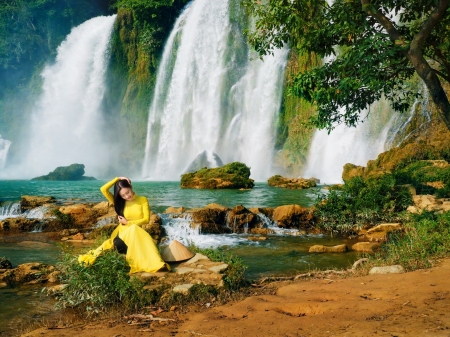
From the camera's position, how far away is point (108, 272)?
464 centimetres

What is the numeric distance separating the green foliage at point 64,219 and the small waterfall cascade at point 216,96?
2093 cm

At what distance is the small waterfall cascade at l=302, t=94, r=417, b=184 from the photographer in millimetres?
23122

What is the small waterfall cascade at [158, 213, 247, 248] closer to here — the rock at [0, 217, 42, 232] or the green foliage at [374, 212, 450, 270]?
the rock at [0, 217, 42, 232]

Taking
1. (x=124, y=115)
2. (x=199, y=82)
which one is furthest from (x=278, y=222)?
(x=124, y=115)

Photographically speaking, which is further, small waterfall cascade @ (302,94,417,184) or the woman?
small waterfall cascade @ (302,94,417,184)

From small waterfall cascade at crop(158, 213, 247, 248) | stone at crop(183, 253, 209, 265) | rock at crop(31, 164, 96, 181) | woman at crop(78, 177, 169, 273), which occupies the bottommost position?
small waterfall cascade at crop(158, 213, 247, 248)

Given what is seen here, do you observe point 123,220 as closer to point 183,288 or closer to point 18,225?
point 183,288

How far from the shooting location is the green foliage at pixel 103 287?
4438mm

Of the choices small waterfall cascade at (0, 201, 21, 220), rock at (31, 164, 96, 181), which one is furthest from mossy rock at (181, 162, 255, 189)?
rock at (31, 164, 96, 181)

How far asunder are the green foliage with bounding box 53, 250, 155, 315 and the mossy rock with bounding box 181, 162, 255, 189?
1743 cm

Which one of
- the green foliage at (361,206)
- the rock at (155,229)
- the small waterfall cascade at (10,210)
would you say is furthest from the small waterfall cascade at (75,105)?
the green foliage at (361,206)

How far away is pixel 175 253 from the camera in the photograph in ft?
17.9

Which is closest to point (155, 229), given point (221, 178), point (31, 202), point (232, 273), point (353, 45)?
point (232, 273)

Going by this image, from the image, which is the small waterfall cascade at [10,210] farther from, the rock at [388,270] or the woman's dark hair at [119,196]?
the rock at [388,270]
